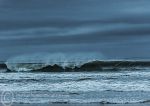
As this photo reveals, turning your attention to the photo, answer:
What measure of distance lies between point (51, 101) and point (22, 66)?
35.9m

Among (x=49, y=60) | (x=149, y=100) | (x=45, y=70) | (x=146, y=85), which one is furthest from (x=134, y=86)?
(x=49, y=60)

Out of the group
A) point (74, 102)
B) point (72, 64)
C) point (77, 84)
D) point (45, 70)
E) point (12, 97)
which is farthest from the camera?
point (72, 64)

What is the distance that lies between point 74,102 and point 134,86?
7393 millimetres

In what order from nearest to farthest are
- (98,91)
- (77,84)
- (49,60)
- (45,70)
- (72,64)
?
(98,91) < (77,84) < (45,70) < (72,64) < (49,60)

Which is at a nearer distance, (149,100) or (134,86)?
(149,100)

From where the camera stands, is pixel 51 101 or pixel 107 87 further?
pixel 107 87

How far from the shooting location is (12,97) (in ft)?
77.9

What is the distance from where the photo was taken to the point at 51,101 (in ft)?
73.7

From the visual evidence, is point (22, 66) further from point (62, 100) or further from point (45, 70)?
point (62, 100)

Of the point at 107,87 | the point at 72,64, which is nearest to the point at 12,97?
the point at 107,87

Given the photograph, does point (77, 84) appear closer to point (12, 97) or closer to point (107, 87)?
point (107, 87)

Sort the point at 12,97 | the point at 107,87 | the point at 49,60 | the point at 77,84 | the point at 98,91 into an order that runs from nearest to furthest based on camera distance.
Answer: the point at 12,97
the point at 98,91
the point at 107,87
the point at 77,84
the point at 49,60

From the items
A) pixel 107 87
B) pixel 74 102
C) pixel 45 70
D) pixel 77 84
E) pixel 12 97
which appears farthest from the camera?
pixel 45 70

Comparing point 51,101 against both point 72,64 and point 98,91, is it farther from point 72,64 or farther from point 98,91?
point 72,64
